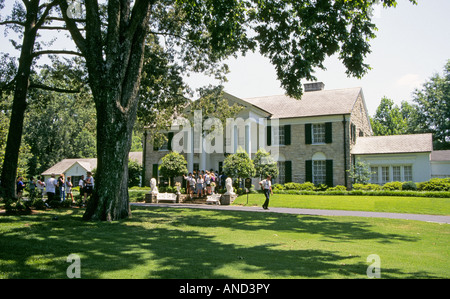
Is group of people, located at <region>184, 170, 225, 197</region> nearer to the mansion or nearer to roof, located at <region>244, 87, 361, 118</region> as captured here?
the mansion

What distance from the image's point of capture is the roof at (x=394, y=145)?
2742 cm

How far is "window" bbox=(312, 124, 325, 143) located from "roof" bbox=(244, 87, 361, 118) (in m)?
1.08

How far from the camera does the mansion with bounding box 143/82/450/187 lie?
2778 cm

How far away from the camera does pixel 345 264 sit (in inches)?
235

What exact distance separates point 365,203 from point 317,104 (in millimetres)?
13558

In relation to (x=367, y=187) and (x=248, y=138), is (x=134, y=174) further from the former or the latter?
(x=367, y=187)

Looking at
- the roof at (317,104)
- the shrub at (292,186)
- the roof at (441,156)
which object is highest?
the roof at (317,104)

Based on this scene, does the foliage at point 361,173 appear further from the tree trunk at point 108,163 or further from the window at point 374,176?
the tree trunk at point 108,163

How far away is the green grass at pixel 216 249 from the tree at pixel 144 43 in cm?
199

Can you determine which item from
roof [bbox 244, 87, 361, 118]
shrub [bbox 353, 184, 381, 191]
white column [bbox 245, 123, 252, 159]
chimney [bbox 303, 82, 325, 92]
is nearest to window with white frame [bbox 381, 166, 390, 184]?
shrub [bbox 353, 184, 381, 191]

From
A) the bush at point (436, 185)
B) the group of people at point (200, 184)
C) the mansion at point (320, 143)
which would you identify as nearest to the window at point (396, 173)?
the mansion at point (320, 143)
